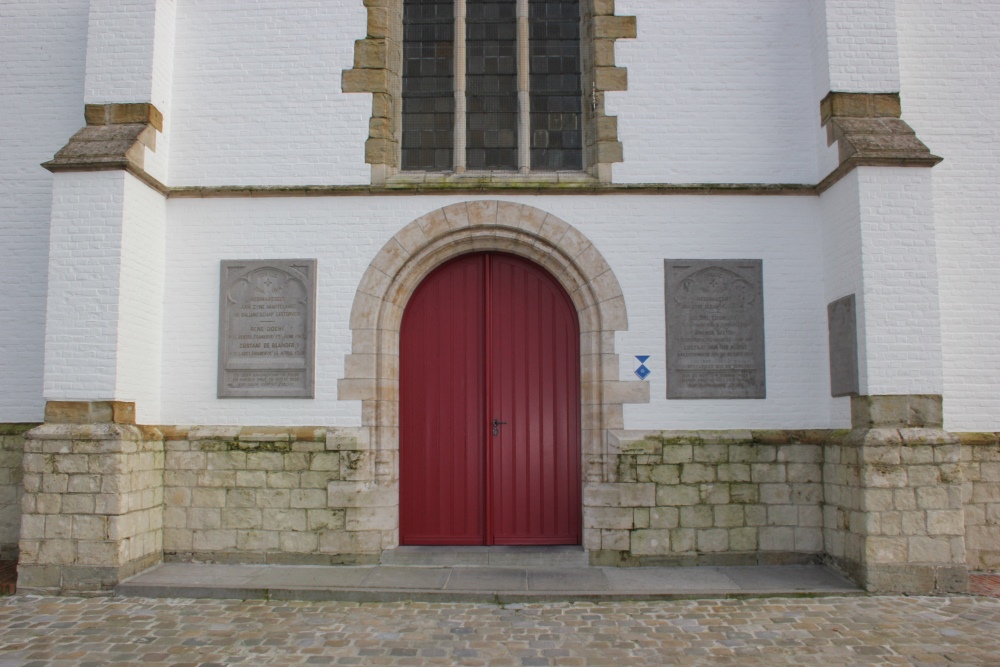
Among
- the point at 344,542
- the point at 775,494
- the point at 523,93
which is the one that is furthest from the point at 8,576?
the point at 775,494

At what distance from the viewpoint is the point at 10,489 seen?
21.1ft

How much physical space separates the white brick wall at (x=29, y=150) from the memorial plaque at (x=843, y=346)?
7111 millimetres

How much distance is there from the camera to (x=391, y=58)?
22.5 feet

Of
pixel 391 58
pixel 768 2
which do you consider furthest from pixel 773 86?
pixel 391 58

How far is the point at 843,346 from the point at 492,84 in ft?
13.1

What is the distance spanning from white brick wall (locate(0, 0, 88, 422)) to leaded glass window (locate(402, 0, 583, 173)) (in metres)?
3.23

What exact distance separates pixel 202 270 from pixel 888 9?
6.59 m

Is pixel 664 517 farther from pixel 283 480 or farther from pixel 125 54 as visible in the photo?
pixel 125 54

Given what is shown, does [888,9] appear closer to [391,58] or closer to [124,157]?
[391,58]

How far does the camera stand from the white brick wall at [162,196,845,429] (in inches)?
252

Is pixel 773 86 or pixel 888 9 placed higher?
pixel 888 9

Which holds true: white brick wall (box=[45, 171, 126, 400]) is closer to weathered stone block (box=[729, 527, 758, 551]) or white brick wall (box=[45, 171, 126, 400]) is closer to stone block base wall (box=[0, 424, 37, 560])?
stone block base wall (box=[0, 424, 37, 560])

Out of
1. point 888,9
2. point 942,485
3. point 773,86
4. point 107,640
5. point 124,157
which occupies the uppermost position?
point 888,9

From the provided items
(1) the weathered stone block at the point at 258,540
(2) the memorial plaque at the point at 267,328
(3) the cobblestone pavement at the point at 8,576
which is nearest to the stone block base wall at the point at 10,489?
(3) the cobblestone pavement at the point at 8,576
